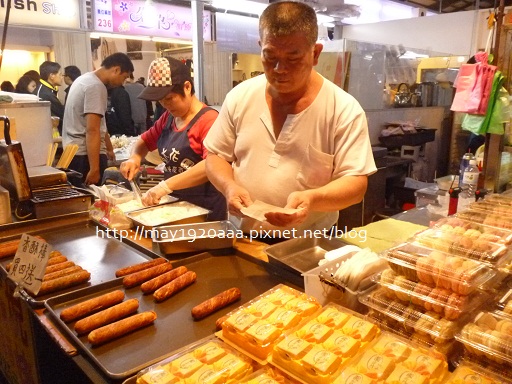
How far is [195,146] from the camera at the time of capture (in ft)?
9.73

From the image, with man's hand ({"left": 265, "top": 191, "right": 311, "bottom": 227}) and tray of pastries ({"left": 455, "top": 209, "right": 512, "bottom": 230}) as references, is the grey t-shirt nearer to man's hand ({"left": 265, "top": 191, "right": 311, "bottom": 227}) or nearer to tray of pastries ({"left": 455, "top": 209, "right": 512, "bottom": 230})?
man's hand ({"left": 265, "top": 191, "right": 311, "bottom": 227})

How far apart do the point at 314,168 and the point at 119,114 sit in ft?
17.7

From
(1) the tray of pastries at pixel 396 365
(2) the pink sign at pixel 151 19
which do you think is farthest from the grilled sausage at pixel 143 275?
(2) the pink sign at pixel 151 19

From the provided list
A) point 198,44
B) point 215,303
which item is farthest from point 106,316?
point 198,44

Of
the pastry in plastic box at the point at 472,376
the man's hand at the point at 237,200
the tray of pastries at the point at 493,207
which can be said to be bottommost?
the pastry in plastic box at the point at 472,376

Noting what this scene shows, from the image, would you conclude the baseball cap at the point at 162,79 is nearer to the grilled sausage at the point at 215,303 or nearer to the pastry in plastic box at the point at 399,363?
the grilled sausage at the point at 215,303

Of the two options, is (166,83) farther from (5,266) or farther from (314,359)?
(314,359)

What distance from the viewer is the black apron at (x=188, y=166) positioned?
9.83ft

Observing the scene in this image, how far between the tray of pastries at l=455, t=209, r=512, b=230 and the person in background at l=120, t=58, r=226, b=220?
58.7 inches

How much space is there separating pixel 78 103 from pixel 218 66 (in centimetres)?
254

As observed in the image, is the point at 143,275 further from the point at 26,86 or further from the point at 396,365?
the point at 26,86

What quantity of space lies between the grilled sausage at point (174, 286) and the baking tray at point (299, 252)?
0.35m

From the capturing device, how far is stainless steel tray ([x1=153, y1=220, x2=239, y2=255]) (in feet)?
7.08

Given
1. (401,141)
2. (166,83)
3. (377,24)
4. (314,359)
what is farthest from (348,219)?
(377,24)
